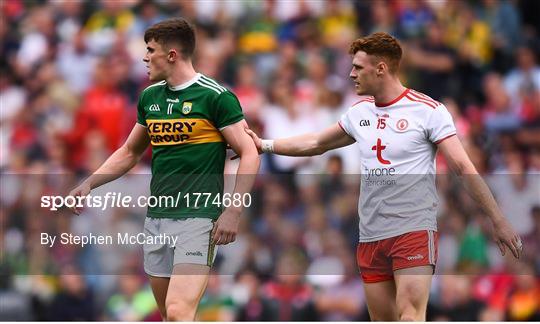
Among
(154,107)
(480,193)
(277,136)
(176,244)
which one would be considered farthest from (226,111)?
(277,136)

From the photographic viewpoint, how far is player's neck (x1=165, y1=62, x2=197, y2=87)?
8.55 metres

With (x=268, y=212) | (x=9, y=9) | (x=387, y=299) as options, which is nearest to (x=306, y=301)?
(x=268, y=212)

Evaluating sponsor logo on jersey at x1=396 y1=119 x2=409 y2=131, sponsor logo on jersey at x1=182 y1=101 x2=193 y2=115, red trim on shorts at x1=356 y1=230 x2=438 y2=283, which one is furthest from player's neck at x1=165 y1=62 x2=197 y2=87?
red trim on shorts at x1=356 y1=230 x2=438 y2=283

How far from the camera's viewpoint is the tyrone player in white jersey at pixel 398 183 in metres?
8.39

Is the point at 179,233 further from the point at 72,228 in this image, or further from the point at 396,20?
the point at 396,20

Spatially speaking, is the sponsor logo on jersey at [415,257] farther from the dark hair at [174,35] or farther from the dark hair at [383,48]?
→ the dark hair at [174,35]

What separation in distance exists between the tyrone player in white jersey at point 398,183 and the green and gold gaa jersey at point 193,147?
867mm

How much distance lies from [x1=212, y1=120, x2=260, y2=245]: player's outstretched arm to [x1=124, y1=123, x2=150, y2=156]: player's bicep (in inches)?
25.3

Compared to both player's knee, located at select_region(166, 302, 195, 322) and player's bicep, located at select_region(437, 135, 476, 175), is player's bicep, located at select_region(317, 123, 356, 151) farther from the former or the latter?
player's knee, located at select_region(166, 302, 195, 322)

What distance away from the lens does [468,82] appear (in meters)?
14.9

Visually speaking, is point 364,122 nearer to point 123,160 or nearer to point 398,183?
point 398,183

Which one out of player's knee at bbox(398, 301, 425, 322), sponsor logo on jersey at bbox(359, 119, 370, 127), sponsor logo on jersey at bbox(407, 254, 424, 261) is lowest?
player's knee at bbox(398, 301, 425, 322)

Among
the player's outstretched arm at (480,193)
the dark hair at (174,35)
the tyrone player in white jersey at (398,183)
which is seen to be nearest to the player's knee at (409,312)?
the tyrone player in white jersey at (398,183)

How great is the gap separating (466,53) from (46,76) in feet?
16.1
